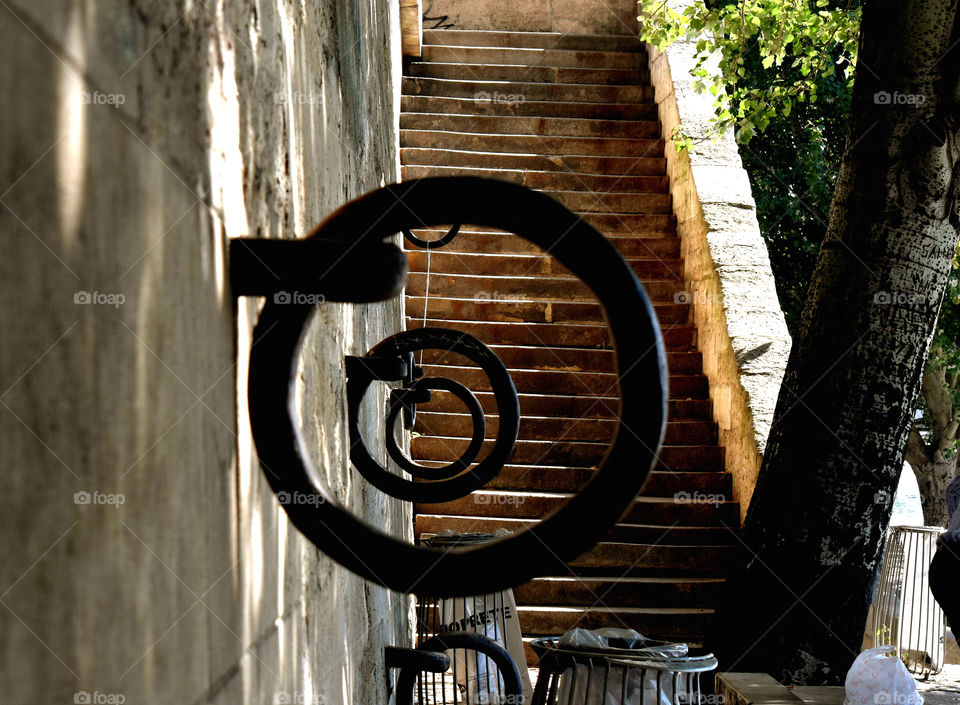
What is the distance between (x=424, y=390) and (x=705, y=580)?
14.6 ft

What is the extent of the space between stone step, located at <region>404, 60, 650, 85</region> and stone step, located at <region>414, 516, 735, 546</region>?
5419 mm

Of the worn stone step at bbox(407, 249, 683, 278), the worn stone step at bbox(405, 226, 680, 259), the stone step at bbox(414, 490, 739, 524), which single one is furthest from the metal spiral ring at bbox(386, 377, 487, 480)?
the worn stone step at bbox(405, 226, 680, 259)

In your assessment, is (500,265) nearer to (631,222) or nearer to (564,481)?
(631,222)

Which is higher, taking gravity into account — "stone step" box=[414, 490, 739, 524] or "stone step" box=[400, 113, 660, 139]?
"stone step" box=[400, 113, 660, 139]

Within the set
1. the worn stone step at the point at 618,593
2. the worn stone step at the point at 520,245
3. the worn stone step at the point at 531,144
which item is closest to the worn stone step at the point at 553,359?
the worn stone step at the point at 520,245

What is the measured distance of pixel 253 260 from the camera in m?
0.70

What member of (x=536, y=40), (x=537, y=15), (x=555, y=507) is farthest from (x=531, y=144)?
(x=555, y=507)

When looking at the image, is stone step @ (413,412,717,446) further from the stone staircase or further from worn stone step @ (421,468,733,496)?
worn stone step @ (421,468,733,496)

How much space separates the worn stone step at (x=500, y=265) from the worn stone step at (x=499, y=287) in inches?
4.8

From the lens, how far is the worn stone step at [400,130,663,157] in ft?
28.5

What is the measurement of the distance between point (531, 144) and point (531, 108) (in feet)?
2.14

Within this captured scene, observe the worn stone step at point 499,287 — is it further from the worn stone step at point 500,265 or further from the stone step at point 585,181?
the stone step at point 585,181

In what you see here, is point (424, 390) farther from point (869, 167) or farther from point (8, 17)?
point (869, 167)

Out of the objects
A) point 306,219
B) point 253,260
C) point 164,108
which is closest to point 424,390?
point 306,219
